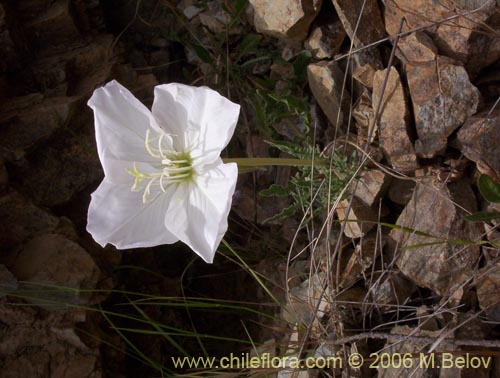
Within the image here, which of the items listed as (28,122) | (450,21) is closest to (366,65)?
(450,21)

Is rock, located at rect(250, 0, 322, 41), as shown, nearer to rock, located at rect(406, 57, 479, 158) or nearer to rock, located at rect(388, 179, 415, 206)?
rock, located at rect(406, 57, 479, 158)

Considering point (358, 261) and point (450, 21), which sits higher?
point (450, 21)

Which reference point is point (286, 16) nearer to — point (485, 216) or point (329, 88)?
point (329, 88)

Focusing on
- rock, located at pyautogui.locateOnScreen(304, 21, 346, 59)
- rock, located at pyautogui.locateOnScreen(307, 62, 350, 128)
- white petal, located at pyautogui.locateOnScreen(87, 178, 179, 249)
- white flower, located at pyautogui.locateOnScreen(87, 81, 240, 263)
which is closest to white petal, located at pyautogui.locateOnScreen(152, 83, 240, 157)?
white flower, located at pyautogui.locateOnScreen(87, 81, 240, 263)

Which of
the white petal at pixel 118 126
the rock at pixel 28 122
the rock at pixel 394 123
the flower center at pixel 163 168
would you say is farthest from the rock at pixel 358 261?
the rock at pixel 28 122

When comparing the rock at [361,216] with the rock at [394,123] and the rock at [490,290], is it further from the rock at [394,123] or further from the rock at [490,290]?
the rock at [490,290]
